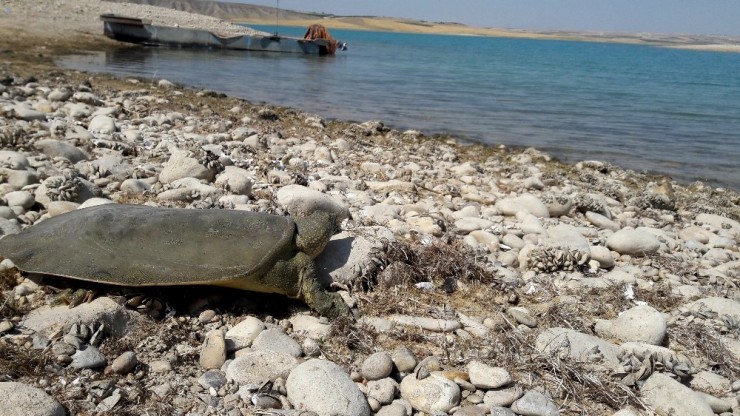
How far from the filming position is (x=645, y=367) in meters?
3.43

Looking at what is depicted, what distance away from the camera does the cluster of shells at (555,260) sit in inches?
199

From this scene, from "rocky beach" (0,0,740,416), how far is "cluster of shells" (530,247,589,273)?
0.6 inches

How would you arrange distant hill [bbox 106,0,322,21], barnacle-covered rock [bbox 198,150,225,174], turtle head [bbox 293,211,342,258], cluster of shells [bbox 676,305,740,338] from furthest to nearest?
distant hill [bbox 106,0,322,21] → barnacle-covered rock [bbox 198,150,225,174] → cluster of shells [bbox 676,305,740,338] → turtle head [bbox 293,211,342,258]

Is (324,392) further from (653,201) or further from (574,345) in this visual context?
(653,201)

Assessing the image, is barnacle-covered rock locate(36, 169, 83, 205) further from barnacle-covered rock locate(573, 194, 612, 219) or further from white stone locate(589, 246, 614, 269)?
barnacle-covered rock locate(573, 194, 612, 219)

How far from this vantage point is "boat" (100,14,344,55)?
100 ft

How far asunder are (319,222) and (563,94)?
65.0ft

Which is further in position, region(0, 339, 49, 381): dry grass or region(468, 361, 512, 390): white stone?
region(468, 361, 512, 390): white stone

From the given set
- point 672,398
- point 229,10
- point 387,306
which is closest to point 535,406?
point 672,398

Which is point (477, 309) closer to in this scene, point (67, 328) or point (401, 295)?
point (401, 295)

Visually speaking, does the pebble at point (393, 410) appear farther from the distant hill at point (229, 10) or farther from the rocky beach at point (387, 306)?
the distant hill at point (229, 10)

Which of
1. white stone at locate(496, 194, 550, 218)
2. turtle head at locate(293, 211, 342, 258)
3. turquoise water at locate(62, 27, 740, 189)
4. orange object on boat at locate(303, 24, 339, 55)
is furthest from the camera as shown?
orange object on boat at locate(303, 24, 339, 55)

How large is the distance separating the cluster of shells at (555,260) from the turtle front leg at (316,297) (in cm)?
209

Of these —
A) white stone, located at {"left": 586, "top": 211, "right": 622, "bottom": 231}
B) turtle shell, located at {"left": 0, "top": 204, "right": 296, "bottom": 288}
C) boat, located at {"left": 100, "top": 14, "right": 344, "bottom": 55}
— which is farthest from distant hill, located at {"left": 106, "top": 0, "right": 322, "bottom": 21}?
turtle shell, located at {"left": 0, "top": 204, "right": 296, "bottom": 288}
